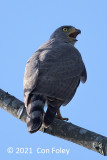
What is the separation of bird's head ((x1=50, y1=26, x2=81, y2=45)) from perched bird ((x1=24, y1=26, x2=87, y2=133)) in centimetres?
128

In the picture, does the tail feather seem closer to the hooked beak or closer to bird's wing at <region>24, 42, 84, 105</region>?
bird's wing at <region>24, 42, 84, 105</region>

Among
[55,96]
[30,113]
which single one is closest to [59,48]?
[55,96]

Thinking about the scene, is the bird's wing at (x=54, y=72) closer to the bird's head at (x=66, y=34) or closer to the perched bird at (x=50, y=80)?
the perched bird at (x=50, y=80)

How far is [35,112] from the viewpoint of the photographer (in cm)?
475

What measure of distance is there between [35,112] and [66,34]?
3.73 m

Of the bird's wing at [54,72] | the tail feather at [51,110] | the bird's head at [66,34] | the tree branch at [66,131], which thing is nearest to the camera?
the tree branch at [66,131]

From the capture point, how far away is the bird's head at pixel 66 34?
801 cm

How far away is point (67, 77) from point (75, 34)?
266 cm

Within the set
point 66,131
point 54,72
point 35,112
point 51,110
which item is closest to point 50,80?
point 54,72

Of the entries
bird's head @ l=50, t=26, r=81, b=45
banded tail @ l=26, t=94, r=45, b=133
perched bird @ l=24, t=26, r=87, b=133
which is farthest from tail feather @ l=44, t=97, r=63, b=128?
bird's head @ l=50, t=26, r=81, b=45

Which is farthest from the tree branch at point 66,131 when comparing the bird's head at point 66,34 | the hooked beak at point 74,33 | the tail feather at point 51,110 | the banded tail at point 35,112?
the hooked beak at point 74,33

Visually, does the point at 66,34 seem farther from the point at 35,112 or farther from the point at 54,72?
the point at 35,112

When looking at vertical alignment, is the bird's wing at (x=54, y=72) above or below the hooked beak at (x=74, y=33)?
below

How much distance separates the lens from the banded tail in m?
4.58
